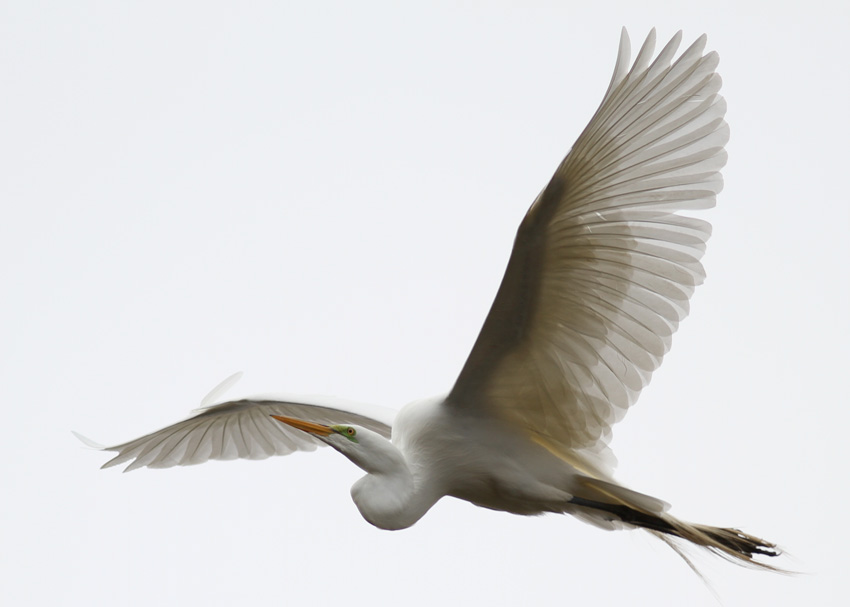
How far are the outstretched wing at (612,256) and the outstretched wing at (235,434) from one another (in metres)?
1.31

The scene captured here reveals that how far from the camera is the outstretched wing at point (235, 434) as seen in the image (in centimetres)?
616

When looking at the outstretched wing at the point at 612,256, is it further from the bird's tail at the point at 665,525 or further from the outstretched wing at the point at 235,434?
the outstretched wing at the point at 235,434

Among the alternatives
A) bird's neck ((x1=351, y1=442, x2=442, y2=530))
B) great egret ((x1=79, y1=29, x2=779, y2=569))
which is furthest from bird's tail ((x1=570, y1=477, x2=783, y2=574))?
bird's neck ((x1=351, y1=442, x2=442, y2=530))

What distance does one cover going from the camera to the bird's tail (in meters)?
4.79

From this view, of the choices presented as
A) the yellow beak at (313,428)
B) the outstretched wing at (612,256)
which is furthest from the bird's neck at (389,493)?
the outstretched wing at (612,256)

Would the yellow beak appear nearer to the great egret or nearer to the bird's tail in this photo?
the great egret

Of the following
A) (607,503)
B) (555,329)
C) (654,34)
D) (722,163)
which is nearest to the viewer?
(654,34)

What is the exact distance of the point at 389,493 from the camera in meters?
4.64

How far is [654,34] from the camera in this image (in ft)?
13.0

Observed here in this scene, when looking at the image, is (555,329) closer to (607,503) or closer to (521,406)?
(521,406)

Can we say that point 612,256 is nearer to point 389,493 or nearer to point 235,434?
point 389,493

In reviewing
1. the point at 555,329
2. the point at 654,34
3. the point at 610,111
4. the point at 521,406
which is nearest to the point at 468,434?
the point at 521,406

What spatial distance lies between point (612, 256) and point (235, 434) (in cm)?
333

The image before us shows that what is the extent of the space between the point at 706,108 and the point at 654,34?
40 centimetres
